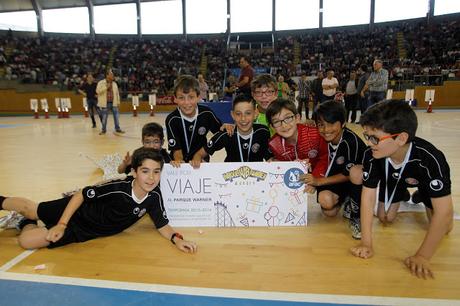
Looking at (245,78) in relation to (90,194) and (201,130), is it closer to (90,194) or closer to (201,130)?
(201,130)

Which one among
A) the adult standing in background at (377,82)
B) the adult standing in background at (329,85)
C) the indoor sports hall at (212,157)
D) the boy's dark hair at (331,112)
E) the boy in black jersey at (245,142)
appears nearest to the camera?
the indoor sports hall at (212,157)

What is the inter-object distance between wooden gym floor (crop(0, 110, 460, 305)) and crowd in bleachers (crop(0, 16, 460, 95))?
58.1 feet

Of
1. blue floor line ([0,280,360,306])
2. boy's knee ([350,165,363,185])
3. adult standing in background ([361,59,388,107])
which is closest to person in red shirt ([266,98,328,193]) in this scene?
boy's knee ([350,165,363,185])

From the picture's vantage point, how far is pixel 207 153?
3.51 m

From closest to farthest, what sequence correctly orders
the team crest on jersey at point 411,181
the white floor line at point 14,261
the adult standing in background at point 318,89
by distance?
the white floor line at point 14,261 < the team crest on jersey at point 411,181 < the adult standing in background at point 318,89

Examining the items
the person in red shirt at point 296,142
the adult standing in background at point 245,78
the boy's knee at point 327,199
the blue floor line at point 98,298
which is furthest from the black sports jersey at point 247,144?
the adult standing in background at point 245,78

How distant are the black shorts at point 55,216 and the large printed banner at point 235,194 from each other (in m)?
0.77

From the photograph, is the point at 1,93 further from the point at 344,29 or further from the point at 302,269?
the point at 344,29

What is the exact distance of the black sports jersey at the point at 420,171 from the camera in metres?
2.16

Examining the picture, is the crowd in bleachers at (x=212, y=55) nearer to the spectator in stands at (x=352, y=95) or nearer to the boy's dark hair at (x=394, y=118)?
the spectator in stands at (x=352, y=95)

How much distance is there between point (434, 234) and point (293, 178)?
Answer: 3.62 feet

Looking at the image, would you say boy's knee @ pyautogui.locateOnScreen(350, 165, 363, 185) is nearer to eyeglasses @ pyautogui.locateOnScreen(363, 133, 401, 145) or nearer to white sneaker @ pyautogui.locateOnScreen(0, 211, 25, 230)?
eyeglasses @ pyautogui.locateOnScreen(363, 133, 401, 145)

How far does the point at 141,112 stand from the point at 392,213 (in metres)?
17.2

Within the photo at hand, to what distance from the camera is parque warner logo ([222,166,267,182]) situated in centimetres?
293
